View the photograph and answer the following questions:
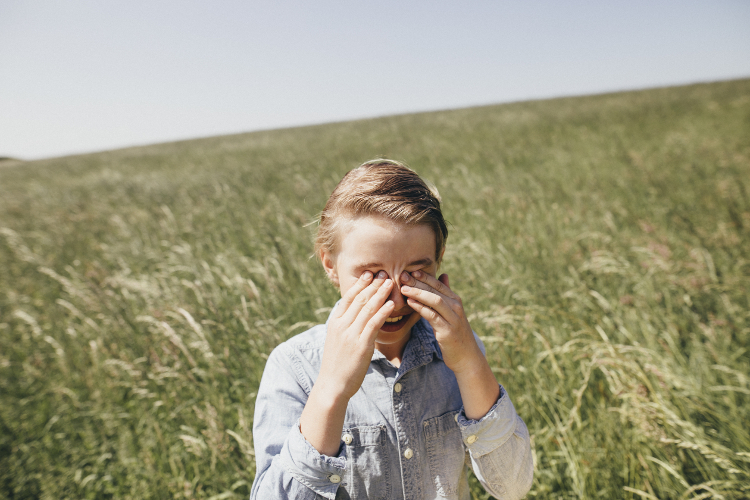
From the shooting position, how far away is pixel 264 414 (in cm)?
103

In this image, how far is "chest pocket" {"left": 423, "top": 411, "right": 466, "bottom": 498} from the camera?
3.50ft

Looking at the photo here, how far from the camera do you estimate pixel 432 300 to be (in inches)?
35.9

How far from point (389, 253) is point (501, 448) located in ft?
1.98

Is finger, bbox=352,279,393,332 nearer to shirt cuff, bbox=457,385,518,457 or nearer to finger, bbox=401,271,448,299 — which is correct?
finger, bbox=401,271,448,299

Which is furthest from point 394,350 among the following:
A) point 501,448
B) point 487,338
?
point 487,338

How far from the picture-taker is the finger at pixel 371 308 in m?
0.89

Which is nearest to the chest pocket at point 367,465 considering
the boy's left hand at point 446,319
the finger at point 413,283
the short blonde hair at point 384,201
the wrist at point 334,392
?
the wrist at point 334,392

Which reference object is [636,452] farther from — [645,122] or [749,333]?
[645,122]

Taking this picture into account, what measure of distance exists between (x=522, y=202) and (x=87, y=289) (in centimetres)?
434

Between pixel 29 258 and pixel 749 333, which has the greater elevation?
pixel 29 258

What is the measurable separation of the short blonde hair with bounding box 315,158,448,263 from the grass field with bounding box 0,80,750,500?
877mm

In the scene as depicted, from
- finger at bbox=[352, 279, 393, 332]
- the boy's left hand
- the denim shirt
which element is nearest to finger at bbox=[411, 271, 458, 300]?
the boy's left hand

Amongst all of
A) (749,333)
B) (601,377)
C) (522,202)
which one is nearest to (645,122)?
(522,202)

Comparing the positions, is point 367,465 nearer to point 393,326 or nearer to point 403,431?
point 403,431
